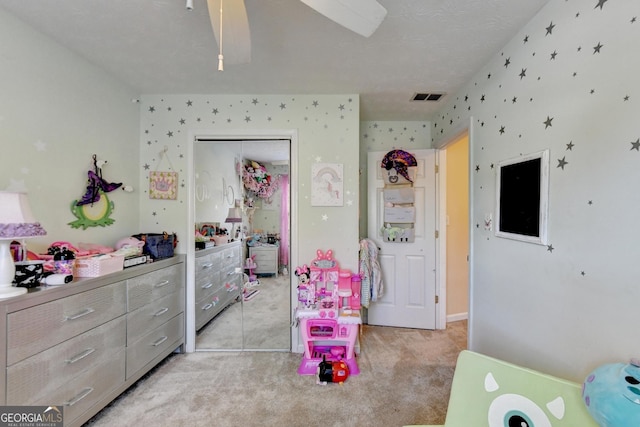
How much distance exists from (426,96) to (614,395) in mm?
2439

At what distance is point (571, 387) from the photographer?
0.93 metres

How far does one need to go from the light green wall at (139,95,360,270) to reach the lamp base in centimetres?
128

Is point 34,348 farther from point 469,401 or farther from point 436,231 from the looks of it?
point 436,231

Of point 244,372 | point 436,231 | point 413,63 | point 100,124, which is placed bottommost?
point 244,372

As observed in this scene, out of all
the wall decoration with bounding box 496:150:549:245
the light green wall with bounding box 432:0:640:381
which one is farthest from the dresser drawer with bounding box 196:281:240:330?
the wall decoration with bounding box 496:150:549:245

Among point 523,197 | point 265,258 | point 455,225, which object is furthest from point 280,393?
point 455,225

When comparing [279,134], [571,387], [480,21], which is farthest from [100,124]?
[571,387]

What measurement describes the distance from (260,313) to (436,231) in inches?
82.5

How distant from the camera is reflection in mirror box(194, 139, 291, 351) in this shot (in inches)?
104

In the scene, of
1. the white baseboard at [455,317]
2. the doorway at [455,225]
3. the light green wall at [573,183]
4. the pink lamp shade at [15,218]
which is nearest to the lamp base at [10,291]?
the pink lamp shade at [15,218]

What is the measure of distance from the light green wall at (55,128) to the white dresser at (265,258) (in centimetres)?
117

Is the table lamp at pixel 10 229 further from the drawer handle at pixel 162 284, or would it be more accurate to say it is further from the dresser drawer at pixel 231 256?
the dresser drawer at pixel 231 256

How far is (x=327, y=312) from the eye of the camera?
2.35 meters

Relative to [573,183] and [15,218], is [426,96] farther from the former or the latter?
[15,218]
